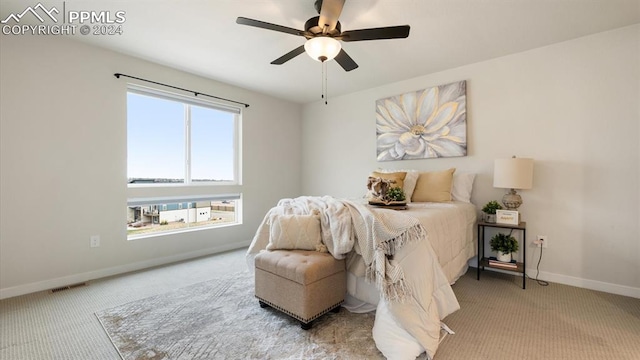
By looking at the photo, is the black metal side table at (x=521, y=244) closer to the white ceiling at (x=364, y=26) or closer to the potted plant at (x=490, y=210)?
the potted plant at (x=490, y=210)

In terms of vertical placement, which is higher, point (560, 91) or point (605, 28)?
point (605, 28)

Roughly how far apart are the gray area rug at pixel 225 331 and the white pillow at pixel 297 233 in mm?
533

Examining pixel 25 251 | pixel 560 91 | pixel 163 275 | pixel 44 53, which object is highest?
pixel 44 53

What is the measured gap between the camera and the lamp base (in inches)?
112

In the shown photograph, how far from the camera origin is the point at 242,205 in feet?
14.0

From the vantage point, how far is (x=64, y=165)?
2744 mm

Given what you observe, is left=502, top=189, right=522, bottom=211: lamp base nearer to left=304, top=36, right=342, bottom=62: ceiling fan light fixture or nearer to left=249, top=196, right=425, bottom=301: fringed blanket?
left=249, top=196, right=425, bottom=301: fringed blanket

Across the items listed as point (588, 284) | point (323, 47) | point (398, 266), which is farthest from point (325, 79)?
point (588, 284)

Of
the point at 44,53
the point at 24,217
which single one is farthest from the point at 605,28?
the point at 24,217

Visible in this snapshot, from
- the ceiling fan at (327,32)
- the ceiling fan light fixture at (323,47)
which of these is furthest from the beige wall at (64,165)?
the ceiling fan light fixture at (323,47)

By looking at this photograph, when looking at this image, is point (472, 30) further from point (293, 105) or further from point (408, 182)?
point (293, 105)

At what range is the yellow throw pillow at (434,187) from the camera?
311 centimetres

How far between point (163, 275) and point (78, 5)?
2658 millimetres

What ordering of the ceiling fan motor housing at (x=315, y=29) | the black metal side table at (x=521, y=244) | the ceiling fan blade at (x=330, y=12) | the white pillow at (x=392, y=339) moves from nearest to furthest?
the white pillow at (x=392, y=339) < the ceiling fan blade at (x=330, y=12) < the ceiling fan motor housing at (x=315, y=29) < the black metal side table at (x=521, y=244)
